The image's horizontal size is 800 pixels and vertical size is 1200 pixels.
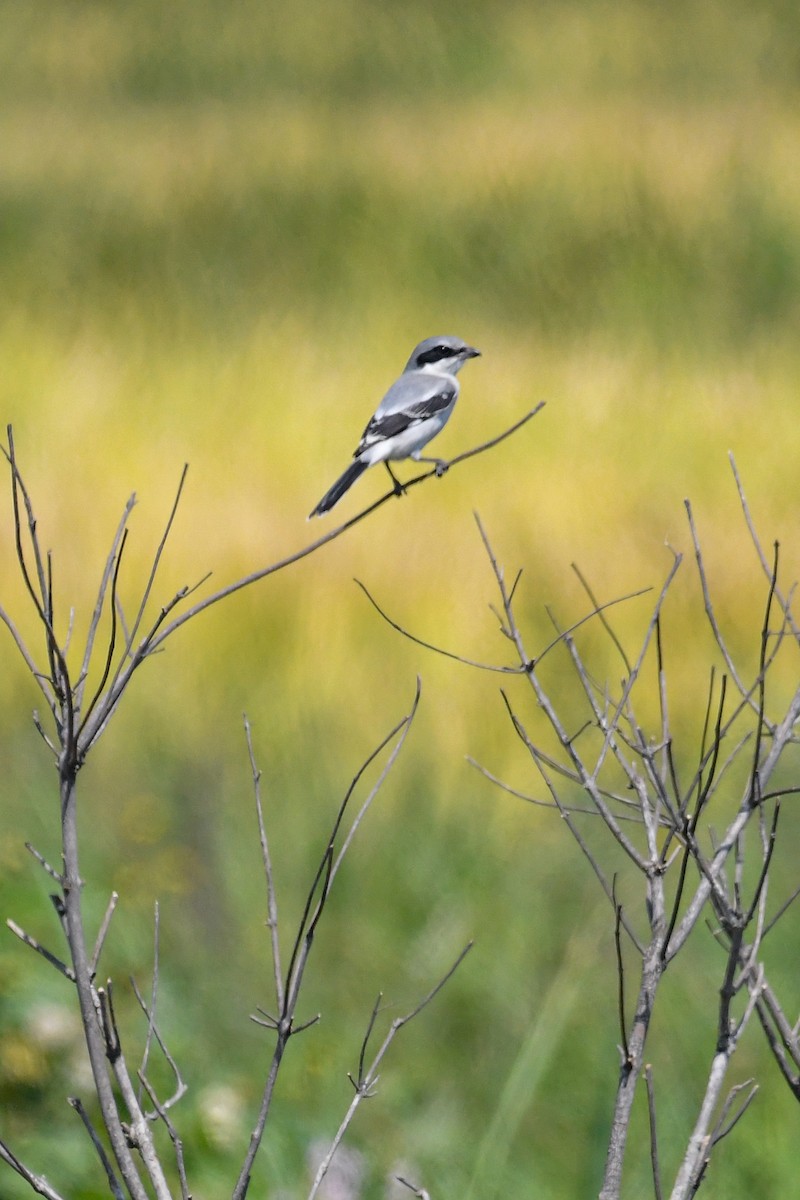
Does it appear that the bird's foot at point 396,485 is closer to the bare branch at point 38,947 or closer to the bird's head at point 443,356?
the bird's head at point 443,356

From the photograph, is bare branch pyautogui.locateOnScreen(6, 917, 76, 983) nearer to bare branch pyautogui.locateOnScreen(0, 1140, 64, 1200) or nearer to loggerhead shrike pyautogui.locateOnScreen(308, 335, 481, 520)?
bare branch pyautogui.locateOnScreen(0, 1140, 64, 1200)

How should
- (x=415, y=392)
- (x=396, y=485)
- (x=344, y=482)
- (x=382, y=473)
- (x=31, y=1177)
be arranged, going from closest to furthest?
(x=31, y=1177) < (x=396, y=485) < (x=344, y=482) < (x=415, y=392) < (x=382, y=473)

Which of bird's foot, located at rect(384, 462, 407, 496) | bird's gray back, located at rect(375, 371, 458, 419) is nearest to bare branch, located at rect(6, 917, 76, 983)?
bird's foot, located at rect(384, 462, 407, 496)

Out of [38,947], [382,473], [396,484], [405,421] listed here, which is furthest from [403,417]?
[382,473]

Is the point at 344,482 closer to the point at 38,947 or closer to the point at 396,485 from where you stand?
the point at 396,485

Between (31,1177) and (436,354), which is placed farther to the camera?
(436,354)

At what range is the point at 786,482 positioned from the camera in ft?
22.4

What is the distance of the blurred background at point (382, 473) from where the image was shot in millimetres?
3301

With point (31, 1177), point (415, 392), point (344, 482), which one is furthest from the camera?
point (415, 392)

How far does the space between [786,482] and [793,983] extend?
3.64 m

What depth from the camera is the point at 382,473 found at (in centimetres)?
620

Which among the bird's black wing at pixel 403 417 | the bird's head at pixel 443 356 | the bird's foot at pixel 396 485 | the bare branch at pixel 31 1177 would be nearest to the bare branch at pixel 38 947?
the bare branch at pixel 31 1177

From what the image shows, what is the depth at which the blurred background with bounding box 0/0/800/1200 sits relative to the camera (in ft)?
10.8

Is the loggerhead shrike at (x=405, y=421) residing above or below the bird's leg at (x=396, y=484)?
above
